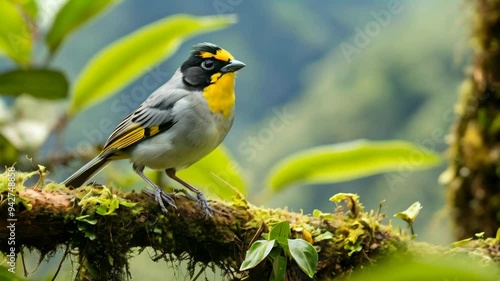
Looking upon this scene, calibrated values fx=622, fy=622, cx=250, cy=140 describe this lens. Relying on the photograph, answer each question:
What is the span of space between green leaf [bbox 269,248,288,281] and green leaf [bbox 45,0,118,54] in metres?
1.83

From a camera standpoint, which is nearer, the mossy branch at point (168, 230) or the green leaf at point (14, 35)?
the mossy branch at point (168, 230)

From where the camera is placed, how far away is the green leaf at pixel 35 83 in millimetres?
2973

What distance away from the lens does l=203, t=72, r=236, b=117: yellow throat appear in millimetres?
2475

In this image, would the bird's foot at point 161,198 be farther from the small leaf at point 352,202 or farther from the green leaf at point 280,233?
the small leaf at point 352,202

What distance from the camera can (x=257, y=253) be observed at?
1792 mm

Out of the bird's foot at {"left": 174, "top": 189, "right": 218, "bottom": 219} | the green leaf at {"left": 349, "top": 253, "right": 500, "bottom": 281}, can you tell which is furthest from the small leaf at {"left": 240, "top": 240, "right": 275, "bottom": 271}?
the green leaf at {"left": 349, "top": 253, "right": 500, "bottom": 281}

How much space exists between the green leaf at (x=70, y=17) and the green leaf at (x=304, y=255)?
1867 mm

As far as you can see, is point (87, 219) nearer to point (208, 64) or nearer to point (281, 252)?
point (281, 252)

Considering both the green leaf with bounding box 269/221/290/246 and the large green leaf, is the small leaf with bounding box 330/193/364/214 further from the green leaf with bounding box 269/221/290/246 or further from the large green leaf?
the large green leaf

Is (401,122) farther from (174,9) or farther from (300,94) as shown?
(174,9)

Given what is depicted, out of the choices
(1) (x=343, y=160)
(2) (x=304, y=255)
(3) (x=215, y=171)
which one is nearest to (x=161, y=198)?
(2) (x=304, y=255)

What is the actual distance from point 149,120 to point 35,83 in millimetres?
890

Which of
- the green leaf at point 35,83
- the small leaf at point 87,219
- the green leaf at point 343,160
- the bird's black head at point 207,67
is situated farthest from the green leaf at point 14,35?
the small leaf at point 87,219

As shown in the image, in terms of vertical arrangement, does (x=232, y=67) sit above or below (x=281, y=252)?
above
